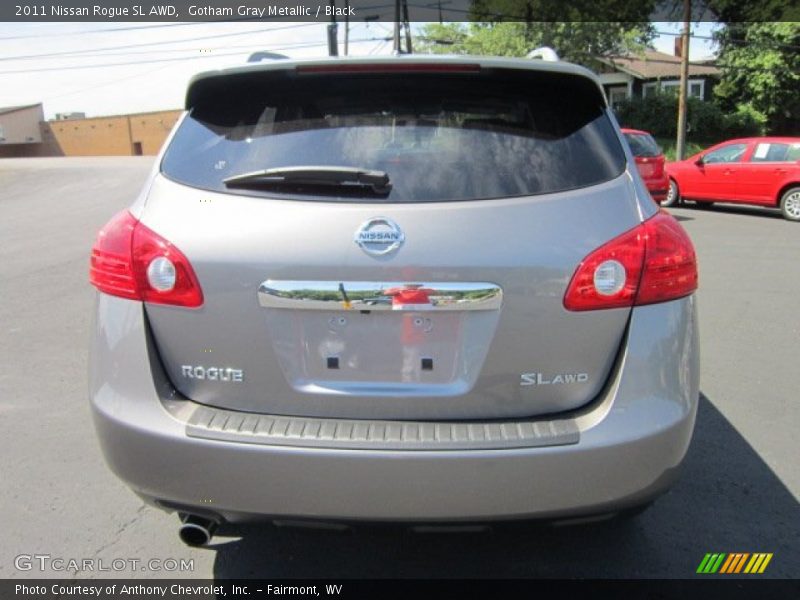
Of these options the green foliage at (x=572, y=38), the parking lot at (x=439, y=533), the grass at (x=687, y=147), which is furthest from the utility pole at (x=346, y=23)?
the parking lot at (x=439, y=533)

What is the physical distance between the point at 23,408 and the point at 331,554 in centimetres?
265

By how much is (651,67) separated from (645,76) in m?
3.35

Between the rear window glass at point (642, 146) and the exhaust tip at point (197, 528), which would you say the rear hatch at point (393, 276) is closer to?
the exhaust tip at point (197, 528)

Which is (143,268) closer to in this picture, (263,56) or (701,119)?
(263,56)

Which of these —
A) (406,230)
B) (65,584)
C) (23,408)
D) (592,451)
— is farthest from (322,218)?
(23,408)

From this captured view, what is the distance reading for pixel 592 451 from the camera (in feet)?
6.75

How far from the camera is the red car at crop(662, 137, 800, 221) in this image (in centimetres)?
1398

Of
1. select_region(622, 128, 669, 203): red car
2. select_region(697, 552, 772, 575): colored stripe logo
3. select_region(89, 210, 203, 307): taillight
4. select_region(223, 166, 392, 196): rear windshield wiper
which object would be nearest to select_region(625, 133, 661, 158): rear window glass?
select_region(622, 128, 669, 203): red car

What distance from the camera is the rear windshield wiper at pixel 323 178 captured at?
2174 mm

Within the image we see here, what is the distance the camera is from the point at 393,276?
6.82 ft

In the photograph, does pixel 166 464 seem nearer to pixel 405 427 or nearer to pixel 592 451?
pixel 405 427

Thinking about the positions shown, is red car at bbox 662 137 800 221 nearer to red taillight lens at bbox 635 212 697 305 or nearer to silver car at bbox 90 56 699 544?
red taillight lens at bbox 635 212 697 305

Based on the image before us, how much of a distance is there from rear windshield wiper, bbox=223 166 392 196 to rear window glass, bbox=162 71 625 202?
0.06 feet

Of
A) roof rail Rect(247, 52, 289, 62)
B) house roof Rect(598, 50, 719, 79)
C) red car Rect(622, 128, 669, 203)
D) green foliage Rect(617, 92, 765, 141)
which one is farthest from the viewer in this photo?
house roof Rect(598, 50, 719, 79)
